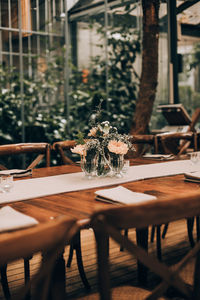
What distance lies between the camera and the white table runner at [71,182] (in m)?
1.87

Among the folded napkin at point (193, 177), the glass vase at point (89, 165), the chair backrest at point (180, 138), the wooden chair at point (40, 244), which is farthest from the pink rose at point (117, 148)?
the chair backrest at point (180, 138)

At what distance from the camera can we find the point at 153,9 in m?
4.76

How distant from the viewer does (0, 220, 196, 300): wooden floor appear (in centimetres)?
255

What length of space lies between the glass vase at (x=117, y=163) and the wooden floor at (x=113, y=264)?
0.76 metres

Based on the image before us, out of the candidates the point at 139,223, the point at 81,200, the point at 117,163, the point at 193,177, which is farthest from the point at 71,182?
the point at 139,223

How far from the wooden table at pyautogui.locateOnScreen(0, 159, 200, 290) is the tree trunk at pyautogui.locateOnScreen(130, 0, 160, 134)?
8.99ft

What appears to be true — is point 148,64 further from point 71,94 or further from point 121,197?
point 121,197

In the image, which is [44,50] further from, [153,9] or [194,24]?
[194,24]

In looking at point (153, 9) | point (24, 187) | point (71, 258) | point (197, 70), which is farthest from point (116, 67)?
point (24, 187)

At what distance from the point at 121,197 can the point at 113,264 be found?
135cm

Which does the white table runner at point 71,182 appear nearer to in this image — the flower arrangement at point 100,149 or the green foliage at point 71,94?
the flower arrangement at point 100,149

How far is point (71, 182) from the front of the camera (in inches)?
85.1

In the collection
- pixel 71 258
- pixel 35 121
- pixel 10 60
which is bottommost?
pixel 71 258

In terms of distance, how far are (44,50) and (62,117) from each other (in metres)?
0.98
